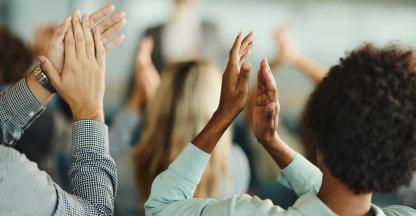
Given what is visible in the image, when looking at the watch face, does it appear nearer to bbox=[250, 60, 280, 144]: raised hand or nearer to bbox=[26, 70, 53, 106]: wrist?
bbox=[26, 70, 53, 106]: wrist

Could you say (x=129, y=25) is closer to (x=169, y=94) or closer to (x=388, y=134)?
(x=169, y=94)

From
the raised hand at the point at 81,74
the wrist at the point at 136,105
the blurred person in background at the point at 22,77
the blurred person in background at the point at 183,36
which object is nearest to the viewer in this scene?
the raised hand at the point at 81,74

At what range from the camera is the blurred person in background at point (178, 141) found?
2.12 meters

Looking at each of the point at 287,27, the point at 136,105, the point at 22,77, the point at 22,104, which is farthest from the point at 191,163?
the point at 287,27

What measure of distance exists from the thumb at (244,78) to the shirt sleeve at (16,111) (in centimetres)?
37

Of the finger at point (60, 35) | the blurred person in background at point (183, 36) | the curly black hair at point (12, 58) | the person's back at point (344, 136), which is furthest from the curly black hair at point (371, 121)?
the blurred person in background at point (183, 36)

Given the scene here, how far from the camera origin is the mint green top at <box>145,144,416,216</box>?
45.6 inches

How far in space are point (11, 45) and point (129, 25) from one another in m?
1.41

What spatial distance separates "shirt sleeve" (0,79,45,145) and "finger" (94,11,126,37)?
17cm

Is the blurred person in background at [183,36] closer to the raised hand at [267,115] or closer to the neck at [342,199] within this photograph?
the raised hand at [267,115]

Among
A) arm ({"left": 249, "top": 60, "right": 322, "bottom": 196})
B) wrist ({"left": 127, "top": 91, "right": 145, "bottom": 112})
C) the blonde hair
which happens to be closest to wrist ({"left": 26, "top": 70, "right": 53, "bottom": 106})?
arm ({"left": 249, "top": 60, "right": 322, "bottom": 196})

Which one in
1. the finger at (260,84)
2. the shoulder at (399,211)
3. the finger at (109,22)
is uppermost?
the finger at (109,22)

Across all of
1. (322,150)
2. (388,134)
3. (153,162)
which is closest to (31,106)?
(322,150)

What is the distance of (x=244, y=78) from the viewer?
124cm
